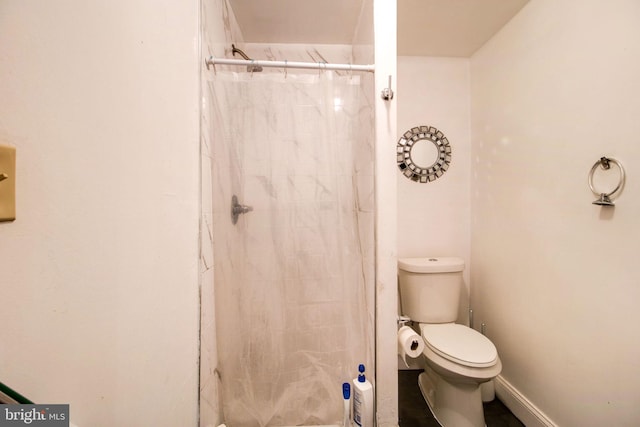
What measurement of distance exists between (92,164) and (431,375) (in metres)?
2.04

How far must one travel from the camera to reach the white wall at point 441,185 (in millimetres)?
2004

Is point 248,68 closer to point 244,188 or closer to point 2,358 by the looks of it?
point 244,188

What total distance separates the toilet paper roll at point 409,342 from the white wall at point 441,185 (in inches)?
31.5

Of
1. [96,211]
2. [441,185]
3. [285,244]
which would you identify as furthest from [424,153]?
[96,211]

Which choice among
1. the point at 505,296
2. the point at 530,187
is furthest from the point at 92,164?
the point at 505,296

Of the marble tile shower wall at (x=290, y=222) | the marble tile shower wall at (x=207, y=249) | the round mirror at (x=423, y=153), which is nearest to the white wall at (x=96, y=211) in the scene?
the marble tile shower wall at (x=207, y=249)

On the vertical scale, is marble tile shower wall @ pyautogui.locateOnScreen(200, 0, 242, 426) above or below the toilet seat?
above

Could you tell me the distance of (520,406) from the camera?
149 centimetres

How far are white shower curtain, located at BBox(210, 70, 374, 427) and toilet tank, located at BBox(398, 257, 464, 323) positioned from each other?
746 millimetres

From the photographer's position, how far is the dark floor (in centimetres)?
149

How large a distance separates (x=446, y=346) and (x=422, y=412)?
52cm

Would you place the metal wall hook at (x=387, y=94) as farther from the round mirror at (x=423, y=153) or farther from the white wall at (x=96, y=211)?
the round mirror at (x=423, y=153)

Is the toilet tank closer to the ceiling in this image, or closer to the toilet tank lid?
the toilet tank lid

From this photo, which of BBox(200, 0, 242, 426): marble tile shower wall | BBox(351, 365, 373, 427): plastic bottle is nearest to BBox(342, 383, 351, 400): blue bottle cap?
BBox(351, 365, 373, 427): plastic bottle
